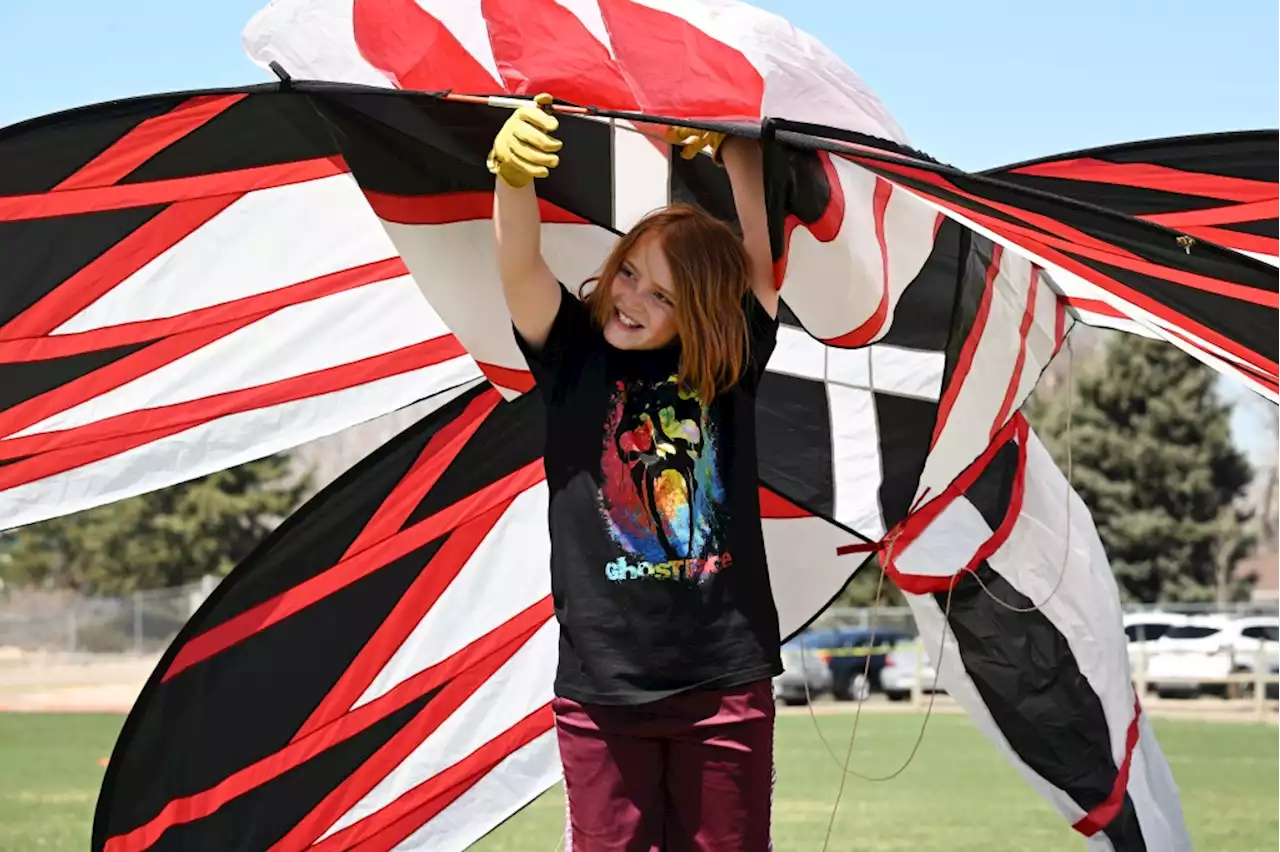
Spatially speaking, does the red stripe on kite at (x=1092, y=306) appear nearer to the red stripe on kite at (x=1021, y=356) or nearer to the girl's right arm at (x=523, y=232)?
the red stripe on kite at (x=1021, y=356)

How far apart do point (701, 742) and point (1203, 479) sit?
26902mm

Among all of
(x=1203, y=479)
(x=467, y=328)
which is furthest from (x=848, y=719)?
(x=1203, y=479)

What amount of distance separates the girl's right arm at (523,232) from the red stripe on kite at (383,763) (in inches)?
48.7

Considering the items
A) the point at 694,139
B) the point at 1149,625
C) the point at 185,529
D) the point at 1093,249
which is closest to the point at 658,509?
the point at 694,139

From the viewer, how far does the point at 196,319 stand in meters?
3.14

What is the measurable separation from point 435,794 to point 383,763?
149mm

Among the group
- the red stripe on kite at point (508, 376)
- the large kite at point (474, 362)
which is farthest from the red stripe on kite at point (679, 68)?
the red stripe on kite at point (508, 376)

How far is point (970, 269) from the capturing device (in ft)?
9.63

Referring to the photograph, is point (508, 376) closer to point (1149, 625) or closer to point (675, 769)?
point (675, 769)

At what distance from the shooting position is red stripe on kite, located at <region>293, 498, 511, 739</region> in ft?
11.2

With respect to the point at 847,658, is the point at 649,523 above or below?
above

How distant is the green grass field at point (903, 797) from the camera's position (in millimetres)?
5750

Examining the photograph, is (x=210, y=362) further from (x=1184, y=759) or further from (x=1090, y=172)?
(x=1184, y=759)

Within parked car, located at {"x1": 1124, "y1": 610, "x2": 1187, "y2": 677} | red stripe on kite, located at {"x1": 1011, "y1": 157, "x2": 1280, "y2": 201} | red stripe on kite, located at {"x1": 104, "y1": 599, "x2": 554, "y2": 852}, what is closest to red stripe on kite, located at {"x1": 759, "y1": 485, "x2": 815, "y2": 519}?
red stripe on kite, located at {"x1": 104, "y1": 599, "x2": 554, "y2": 852}
